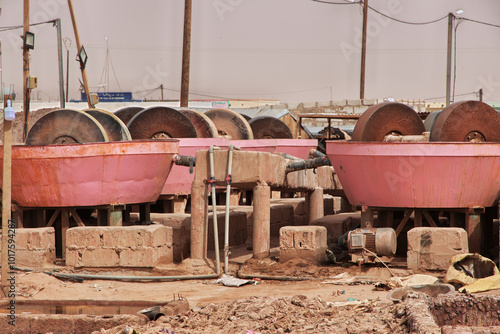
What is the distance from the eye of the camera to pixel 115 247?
12789 millimetres

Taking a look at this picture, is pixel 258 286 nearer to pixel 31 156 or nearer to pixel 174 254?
pixel 174 254

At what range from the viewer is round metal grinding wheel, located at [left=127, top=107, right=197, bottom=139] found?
56.6 ft

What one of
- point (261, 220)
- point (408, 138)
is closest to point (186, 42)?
point (408, 138)

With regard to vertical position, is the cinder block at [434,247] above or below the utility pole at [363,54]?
below

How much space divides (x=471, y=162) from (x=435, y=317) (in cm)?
552

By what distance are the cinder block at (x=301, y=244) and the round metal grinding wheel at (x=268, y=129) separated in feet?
39.7

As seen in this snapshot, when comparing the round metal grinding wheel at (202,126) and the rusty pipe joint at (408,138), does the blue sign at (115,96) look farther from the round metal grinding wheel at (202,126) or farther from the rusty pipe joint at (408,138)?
the rusty pipe joint at (408,138)

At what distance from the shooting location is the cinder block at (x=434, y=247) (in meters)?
12.1

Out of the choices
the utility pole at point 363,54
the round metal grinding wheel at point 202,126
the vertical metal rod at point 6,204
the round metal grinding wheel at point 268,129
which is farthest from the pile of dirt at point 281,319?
the utility pole at point 363,54

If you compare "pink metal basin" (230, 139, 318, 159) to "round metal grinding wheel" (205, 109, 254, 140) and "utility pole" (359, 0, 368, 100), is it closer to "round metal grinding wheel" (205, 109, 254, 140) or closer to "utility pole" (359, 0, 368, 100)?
"round metal grinding wheel" (205, 109, 254, 140)

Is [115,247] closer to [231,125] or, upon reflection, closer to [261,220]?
[261,220]

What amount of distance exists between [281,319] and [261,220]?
4.83m

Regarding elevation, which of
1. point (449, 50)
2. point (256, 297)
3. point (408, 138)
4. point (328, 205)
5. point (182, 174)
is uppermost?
point (449, 50)

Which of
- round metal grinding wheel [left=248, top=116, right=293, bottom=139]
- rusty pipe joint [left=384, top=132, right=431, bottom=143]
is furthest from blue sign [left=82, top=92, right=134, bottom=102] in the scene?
rusty pipe joint [left=384, top=132, right=431, bottom=143]
